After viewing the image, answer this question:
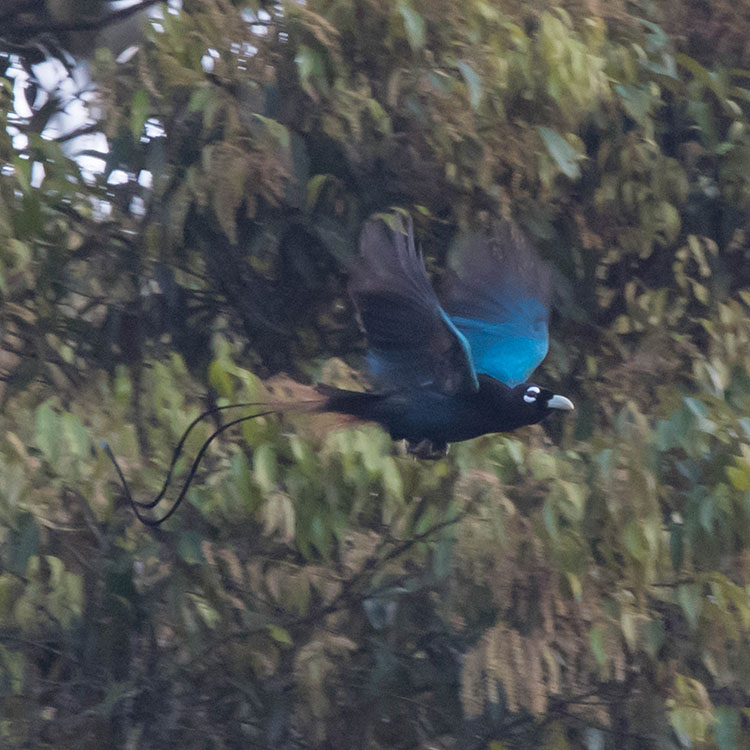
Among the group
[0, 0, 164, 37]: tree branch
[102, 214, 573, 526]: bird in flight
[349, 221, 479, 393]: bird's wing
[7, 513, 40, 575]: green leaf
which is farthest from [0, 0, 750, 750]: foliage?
[0, 0, 164, 37]: tree branch

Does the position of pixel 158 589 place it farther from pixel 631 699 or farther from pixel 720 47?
pixel 720 47

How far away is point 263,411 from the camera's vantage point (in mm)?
3363

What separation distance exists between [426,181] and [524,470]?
107 cm

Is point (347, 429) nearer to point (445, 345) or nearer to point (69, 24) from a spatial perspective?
point (445, 345)

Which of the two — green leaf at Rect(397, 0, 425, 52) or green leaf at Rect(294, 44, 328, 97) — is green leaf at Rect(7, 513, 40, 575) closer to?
green leaf at Rect(294, 44, 328, 97)

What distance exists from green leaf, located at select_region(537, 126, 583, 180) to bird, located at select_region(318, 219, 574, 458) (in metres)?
0.36

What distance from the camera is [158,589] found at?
3471mm

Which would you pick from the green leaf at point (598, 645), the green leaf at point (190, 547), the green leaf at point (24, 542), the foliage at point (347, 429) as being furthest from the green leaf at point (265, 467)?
the green leaf at point (598, 645)

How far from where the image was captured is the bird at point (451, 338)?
11.0ft

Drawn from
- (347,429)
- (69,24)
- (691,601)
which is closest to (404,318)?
(347,429)

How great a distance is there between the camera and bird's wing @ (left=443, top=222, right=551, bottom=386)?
3949mm

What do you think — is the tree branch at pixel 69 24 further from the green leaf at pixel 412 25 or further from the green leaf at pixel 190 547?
the green leaf at pixel 190 547

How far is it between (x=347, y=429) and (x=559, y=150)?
40.1 inches

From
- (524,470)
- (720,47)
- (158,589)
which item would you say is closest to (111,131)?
(158,589)
